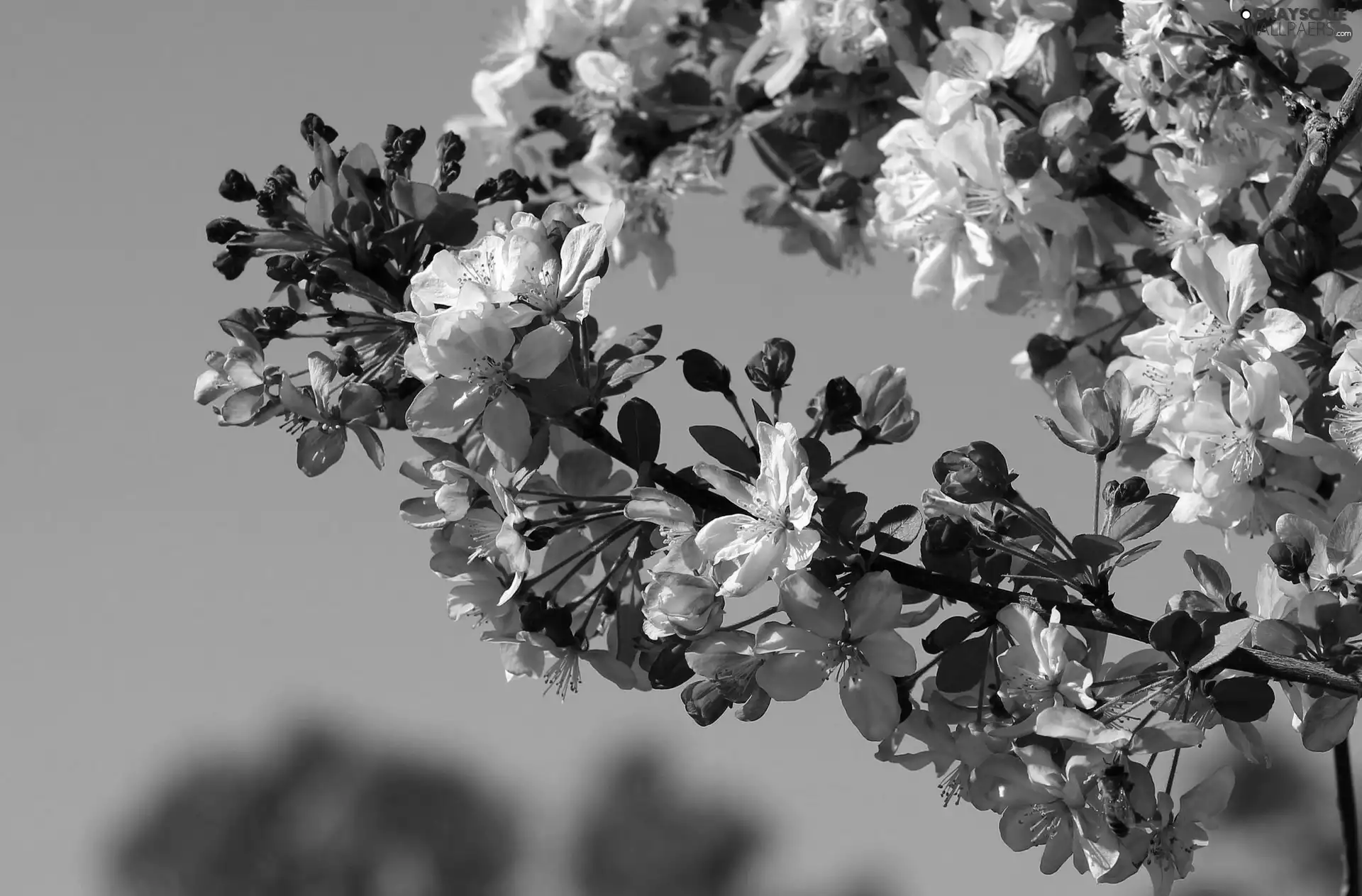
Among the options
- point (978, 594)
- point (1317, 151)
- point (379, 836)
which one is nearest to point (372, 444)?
point (978, 594)

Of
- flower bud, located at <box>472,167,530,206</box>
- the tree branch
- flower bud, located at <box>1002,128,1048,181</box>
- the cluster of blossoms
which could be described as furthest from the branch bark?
flower bud, located at <box>1002,128,1048,181</box>

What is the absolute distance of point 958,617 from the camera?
170 centimetres

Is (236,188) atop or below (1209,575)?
atop

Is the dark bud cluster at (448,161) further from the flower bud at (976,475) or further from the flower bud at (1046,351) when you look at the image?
the flower bud at (1046,351)

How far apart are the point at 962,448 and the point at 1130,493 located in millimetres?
225

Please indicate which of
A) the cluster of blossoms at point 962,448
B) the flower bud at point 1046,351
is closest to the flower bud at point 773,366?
the cluster of blossoms at point 962,448

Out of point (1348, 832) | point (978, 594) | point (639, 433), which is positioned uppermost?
point (639, 433)

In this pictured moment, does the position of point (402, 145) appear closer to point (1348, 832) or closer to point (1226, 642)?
point (1226, 642)

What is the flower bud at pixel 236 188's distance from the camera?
1839mm

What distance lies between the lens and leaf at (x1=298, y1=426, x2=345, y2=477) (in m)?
1.82

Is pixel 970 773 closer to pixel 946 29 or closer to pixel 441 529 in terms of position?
pixel 441 529

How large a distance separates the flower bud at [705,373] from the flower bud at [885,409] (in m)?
0.16

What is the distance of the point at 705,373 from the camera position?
5.98 feet

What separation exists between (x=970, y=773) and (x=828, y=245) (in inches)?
58.1
